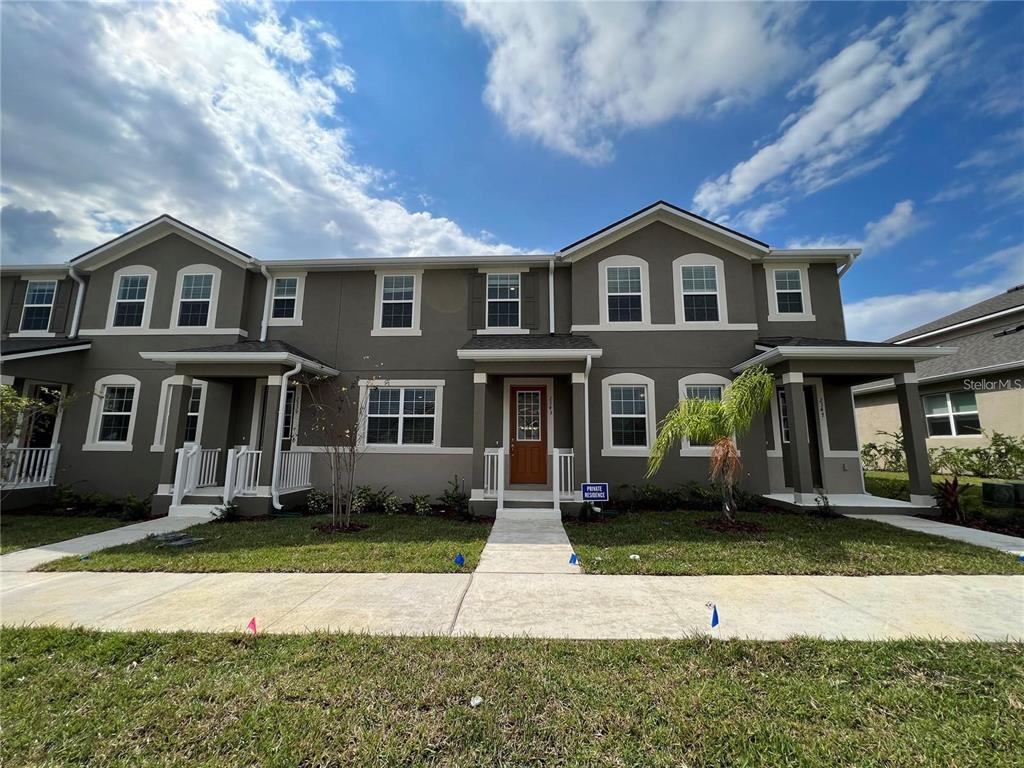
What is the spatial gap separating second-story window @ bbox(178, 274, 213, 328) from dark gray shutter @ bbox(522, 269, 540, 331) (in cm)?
889

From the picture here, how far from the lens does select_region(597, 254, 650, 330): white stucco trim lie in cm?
1075

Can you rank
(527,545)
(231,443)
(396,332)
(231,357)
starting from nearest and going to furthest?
(527,545) → (231,357) → (231,443) → (396,332)

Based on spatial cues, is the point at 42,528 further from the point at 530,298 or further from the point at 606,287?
the point at 606,287

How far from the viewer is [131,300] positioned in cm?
1182

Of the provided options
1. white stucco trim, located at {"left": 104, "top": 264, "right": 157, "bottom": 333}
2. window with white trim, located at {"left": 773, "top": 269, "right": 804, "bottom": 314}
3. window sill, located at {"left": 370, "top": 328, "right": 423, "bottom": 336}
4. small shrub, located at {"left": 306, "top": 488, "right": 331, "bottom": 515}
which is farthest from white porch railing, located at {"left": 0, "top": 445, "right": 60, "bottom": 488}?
window with white trim, located at {"left": 773, "top": 269, "right": 804, "bottom": 314}

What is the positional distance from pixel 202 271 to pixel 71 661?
11.3 m

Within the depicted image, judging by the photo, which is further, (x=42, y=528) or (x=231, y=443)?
(x=231, y=443)

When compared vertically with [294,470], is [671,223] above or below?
above

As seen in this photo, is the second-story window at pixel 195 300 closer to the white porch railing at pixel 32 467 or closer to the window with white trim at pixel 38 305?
the window with white trim at pixel 38 305

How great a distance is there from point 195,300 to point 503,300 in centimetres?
879

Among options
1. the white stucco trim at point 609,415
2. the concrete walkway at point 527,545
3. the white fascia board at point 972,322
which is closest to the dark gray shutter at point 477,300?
the white stucco trim at point 609,415

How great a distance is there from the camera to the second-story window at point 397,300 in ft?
37.6

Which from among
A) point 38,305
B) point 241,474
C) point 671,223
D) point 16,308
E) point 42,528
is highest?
point 671,223

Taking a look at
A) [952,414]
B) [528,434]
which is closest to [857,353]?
[528,434]
